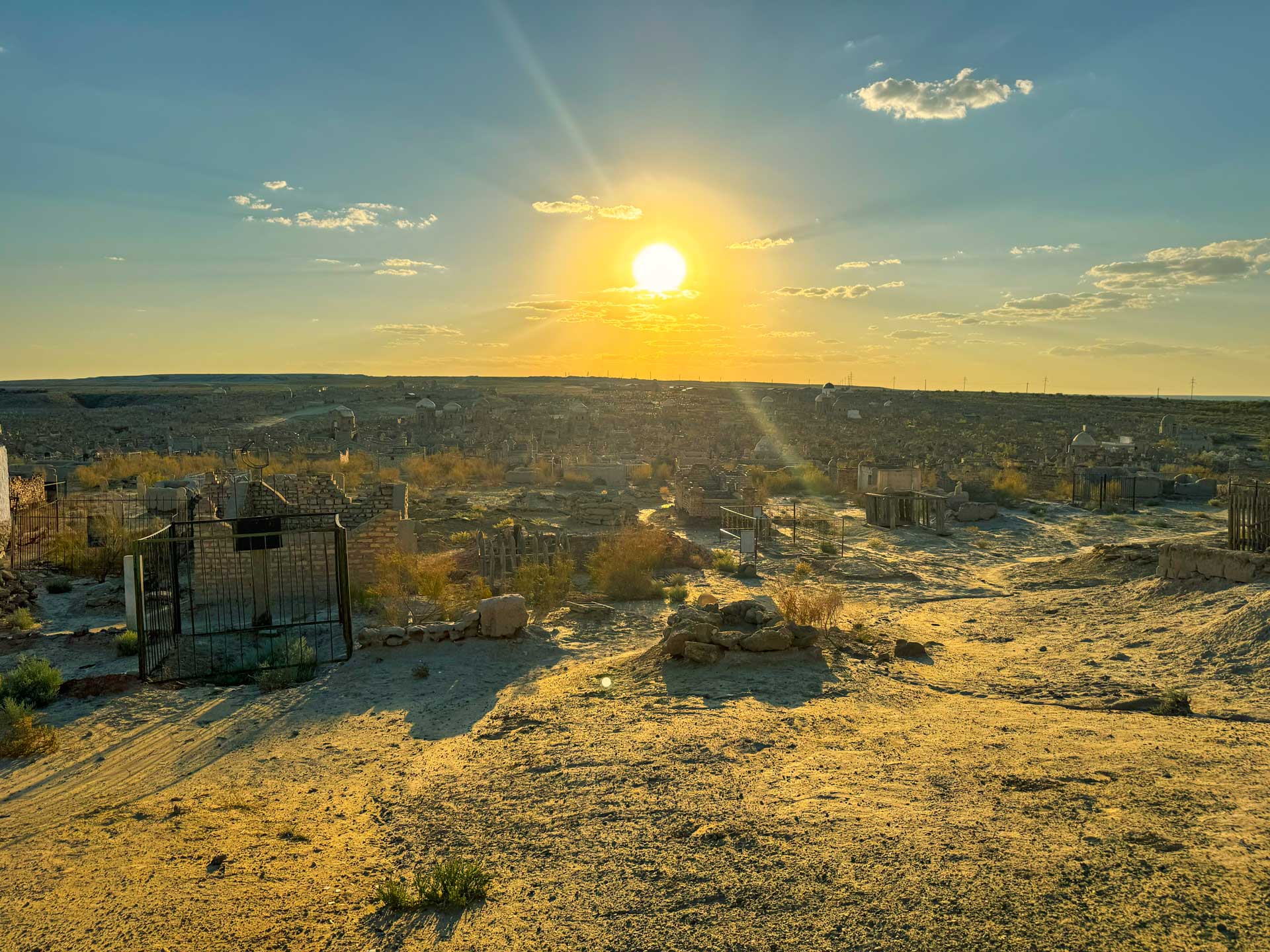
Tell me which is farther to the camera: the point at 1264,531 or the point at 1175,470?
the point at 1175,470

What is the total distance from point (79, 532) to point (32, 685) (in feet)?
35.8

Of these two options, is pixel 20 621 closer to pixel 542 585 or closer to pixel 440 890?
pixel 542 585

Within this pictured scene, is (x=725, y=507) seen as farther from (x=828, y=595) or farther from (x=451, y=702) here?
(x=451, y=702)

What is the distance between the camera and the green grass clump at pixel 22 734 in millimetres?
7387

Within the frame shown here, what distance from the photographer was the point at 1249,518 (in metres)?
13.2

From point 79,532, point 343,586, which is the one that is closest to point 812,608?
point 343,586

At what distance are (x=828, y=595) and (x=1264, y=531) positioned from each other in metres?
7.60

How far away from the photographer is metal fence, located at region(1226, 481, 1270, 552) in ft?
42.4

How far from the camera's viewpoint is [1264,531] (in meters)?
12.9

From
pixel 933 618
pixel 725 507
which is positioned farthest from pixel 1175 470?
pixel 933 618

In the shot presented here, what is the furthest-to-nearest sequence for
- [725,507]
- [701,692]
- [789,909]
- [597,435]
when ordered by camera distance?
[597,435], [725,507], [701,692], [789,909]

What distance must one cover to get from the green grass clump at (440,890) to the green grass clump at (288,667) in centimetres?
517

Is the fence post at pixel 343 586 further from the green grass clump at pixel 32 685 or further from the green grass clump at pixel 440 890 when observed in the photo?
the green grass clump at pixel 440 890

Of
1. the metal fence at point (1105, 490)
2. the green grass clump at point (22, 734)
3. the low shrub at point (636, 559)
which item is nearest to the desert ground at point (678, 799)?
the green grass clump at point (22, 734)
